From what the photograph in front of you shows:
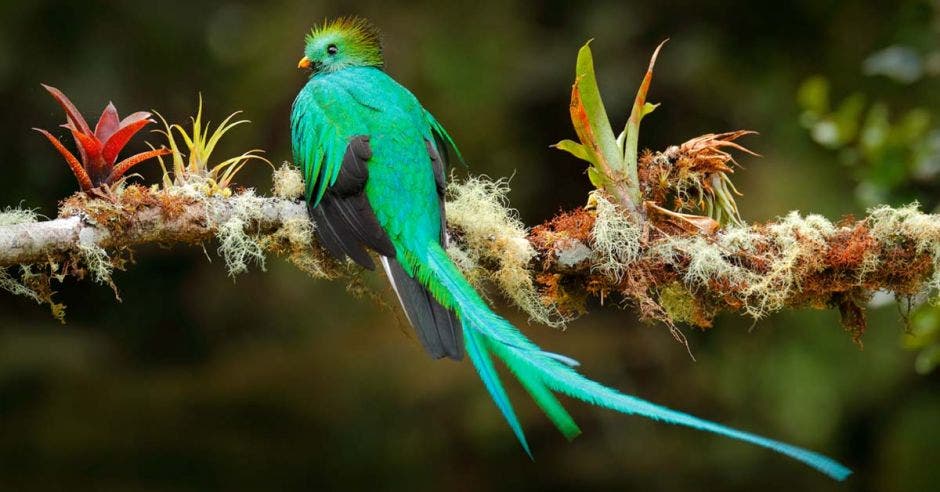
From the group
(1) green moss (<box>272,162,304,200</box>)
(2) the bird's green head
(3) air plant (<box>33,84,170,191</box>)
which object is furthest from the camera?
(2) the bird's green head

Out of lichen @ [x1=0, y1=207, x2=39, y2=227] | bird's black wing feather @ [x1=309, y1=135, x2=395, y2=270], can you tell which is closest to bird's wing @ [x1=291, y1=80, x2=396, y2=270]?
bird's black wing feather @ [x1=309, y1=135, x2=395, y2=270]

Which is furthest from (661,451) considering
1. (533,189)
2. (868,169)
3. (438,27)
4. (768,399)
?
(868,169)

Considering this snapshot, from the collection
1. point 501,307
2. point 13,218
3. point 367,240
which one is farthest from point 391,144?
point 501,307

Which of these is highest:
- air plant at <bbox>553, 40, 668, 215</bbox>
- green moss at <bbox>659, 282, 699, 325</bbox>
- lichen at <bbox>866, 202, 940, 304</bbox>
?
air plant at <bbox>553, 40, 668, 215</bbox>

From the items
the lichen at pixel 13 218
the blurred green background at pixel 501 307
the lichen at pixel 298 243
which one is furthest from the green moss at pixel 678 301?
the blurred green background at pixel 501 307

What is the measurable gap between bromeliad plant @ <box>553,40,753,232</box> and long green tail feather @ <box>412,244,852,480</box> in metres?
0.42

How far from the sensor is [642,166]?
2660 mm

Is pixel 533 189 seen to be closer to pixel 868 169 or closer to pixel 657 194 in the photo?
pixel 868 169

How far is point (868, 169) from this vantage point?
326 cm

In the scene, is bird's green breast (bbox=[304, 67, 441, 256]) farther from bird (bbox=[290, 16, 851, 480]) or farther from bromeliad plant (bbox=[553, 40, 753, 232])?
bromeliad plant (bbox=[553, 40, 753, 232])

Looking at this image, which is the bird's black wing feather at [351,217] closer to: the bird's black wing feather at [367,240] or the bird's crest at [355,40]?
the bird's black wing feather at [367,240]

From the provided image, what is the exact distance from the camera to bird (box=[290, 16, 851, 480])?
2.15 metres

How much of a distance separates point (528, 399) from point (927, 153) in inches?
109

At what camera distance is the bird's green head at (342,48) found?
312 cm
